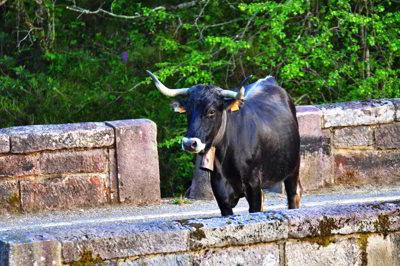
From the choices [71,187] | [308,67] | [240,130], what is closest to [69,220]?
[71,187]

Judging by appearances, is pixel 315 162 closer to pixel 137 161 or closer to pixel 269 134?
pixel 137 161

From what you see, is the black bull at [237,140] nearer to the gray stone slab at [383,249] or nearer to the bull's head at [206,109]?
the bull's head at [206,109]

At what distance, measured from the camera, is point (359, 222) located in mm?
7859

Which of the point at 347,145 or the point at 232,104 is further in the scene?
the point at 347,145

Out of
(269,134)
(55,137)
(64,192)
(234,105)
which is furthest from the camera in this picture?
(64,192)

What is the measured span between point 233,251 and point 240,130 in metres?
3.66

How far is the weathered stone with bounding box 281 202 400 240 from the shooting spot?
7.70 m

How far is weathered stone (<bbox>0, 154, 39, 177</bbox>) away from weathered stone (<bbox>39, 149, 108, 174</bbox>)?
0.24 ft

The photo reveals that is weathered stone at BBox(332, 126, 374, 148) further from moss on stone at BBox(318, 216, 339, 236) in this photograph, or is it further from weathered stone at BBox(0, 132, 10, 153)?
moss on stone at BBox(318, 216, 339, 236)

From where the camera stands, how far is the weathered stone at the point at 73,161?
13.6 meters

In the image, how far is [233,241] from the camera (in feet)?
24.7

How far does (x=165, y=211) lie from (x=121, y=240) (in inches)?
251

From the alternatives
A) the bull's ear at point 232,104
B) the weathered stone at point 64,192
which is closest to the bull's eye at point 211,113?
the bull's ear at point 232,104

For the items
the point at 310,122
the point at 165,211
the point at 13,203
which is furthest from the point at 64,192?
the point at 310,122
